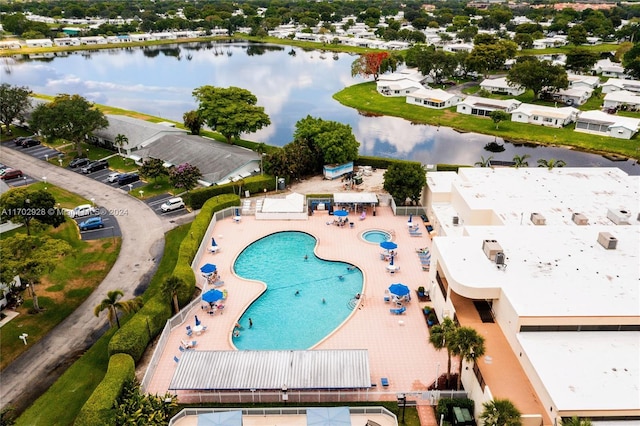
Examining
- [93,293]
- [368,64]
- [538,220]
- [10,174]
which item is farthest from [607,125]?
[10,174]

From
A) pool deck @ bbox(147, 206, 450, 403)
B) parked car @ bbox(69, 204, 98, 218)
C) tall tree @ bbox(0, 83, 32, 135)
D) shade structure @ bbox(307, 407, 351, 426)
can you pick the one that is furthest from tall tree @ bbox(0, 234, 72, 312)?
tall tree @ bbox(0, 83, 32, 135)

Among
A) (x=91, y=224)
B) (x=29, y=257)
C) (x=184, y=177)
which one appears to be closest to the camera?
(x=29, y=257)

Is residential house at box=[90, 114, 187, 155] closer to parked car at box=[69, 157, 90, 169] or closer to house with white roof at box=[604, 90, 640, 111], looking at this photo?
parked car at box=[69, 157, 90, 169]

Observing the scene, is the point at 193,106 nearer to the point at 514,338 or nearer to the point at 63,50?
the point at 514,338

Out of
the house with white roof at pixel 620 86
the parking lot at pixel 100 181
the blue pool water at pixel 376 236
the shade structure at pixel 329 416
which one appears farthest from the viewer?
the house with white roof at pixel 620 86

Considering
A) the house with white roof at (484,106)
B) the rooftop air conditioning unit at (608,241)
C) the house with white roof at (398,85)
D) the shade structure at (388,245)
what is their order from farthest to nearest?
1. the house with white roof at (398,85)
2. the house with white roof at (484,106)
3. the shade structure at (388,245)
4. the rooftop air conditioning unit at (608,241)

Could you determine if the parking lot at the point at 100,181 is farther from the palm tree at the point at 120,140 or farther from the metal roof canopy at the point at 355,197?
the metal roof canopy at the point at 355,197

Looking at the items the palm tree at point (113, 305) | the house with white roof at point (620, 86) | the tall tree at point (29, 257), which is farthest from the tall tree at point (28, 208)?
the house with white roof at point (620, 86)

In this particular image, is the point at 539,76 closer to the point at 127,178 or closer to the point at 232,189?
the point at 232,189
